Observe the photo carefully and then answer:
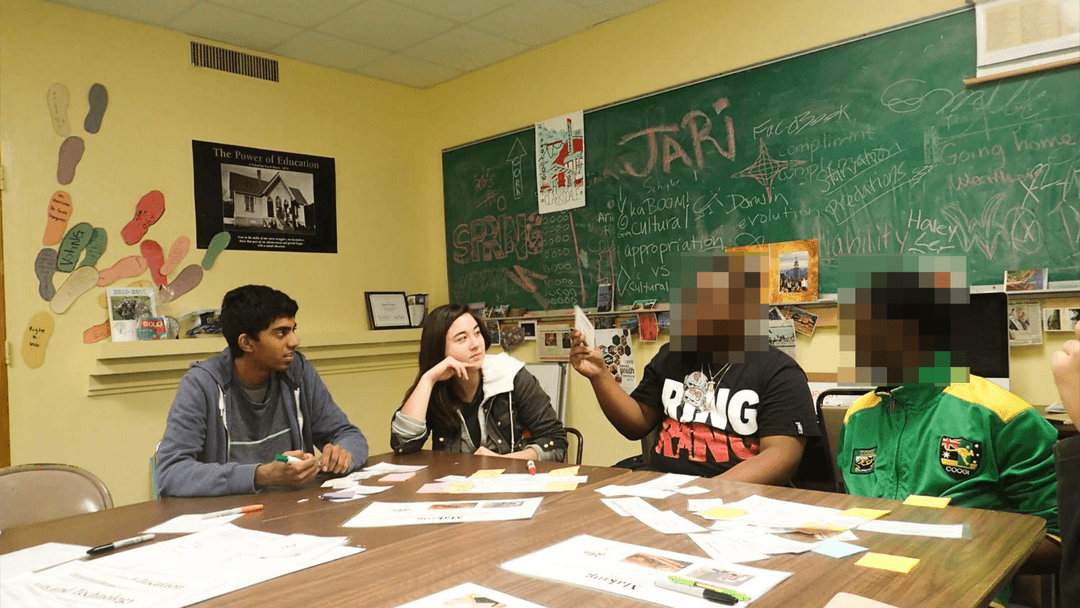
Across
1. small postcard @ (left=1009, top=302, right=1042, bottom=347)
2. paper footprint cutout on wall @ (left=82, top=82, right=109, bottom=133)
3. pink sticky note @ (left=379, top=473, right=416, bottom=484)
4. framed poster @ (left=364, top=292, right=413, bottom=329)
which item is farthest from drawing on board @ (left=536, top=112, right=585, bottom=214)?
pink sticky note @ (left=379, top=473, right=416, bottom=484)

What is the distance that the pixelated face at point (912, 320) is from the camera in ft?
5.15

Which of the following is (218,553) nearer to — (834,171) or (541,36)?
(834,171)

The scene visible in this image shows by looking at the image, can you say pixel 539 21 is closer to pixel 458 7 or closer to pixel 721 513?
pixel 458 7

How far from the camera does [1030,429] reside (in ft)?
4.90

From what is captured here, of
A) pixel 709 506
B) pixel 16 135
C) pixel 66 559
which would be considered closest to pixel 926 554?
pixel 709 506

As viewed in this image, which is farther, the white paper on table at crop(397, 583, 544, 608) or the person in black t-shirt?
the person in black t-shirt

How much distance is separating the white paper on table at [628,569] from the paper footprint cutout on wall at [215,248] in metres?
3.49

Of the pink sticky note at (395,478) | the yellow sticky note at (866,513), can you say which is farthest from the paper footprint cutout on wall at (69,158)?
the yellow sticky note at (866,513)

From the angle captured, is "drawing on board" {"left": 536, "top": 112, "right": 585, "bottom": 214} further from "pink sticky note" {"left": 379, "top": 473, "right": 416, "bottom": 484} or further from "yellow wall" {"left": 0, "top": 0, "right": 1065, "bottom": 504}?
"pink sticky note" {"left": 379, "top": 473, "right": 416, "bottom": 484}

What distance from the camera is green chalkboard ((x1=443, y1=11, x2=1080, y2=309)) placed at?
2.80 meters

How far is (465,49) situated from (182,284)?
2.16 meters

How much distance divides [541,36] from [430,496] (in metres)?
3.32

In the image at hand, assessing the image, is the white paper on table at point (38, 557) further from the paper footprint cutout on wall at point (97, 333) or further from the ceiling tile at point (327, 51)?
the ceiling tile at point (327, 51)

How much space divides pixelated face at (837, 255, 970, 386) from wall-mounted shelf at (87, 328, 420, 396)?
325 cm
